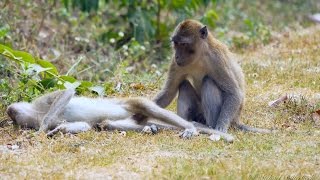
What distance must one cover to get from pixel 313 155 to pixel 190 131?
1440mm

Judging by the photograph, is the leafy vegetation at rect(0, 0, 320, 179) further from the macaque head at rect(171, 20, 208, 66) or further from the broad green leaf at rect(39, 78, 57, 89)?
the macaque head at rect(171, 20, 208, 66)

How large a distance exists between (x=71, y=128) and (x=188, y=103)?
1.53m

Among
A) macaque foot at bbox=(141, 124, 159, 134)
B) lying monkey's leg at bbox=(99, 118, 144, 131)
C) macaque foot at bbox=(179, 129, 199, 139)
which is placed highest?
macaque foot at bbox=(179, 129, 199, 139)

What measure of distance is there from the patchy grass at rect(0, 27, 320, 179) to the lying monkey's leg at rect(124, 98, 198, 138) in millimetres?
156

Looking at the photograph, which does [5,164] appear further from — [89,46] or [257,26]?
[257,26]

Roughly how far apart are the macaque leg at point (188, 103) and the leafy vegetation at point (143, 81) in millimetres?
642

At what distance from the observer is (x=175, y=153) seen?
7902mm

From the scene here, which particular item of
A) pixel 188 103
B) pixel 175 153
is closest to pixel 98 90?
pixel 188 103

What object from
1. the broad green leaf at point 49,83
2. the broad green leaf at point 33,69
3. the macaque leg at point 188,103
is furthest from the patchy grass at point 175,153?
the broad green leaf at point 49,83

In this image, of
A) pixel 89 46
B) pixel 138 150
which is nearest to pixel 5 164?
pixel 138 150

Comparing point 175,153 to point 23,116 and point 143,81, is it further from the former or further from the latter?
point 143,81

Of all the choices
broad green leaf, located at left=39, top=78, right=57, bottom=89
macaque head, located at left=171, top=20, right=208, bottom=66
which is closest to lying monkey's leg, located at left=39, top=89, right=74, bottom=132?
macaque head, located at left=171, top=20, right=208, bottom=66

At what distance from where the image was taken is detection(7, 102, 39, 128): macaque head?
361 inches

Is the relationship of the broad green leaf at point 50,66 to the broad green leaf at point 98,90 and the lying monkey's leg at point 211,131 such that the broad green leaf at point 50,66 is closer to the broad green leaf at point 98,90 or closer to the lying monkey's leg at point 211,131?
the broad green leaf at point 98,90
